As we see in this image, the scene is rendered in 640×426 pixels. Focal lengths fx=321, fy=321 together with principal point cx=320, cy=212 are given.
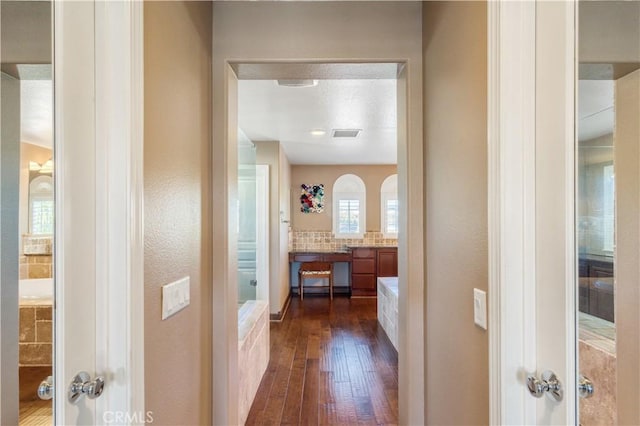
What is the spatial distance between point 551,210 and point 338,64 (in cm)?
118

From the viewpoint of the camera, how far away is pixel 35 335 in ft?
2.68

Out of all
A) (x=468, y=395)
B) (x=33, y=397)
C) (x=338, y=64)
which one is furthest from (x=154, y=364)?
(x=338, y=64)

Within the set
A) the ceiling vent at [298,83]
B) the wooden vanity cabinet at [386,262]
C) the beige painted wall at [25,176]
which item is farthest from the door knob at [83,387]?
the wooden vanity cabinet at [386,262]

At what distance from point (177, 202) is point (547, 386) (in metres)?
1.29

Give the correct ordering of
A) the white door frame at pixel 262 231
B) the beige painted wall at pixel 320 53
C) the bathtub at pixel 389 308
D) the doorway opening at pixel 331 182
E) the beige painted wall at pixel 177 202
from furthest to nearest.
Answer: the white door frame at pixel 262 231, the bathtub at pixel 389 308, the doorway opening at pixel 331 182, the beige painted wall at pixel 320 53, the beige painted wall at pixel 177 202

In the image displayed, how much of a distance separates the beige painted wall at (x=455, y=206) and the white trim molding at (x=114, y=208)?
1.04m

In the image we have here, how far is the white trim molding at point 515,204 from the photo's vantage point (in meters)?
0.89

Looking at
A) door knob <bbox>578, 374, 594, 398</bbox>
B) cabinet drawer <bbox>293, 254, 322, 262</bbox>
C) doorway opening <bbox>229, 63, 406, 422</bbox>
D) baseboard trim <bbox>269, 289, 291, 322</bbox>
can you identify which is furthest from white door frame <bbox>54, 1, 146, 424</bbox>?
cabinet drawer <bbox>293, 254, 322, 262</bbox>

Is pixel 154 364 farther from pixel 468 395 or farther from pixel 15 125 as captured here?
pixel 468 395

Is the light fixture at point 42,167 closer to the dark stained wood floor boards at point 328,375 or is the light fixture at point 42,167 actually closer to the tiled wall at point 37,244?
the tiled wall at point 37,244

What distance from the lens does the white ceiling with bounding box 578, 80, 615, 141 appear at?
82 cm

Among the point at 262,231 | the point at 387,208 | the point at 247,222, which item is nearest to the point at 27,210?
the point at 247,222

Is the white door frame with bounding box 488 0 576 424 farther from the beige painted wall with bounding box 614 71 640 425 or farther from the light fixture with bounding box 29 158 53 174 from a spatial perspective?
the light fixture with bounding box 29 158 53 174

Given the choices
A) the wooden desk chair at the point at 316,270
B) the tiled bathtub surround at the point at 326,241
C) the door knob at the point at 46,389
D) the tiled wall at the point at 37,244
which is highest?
the tiled wall at the point at 37,244
